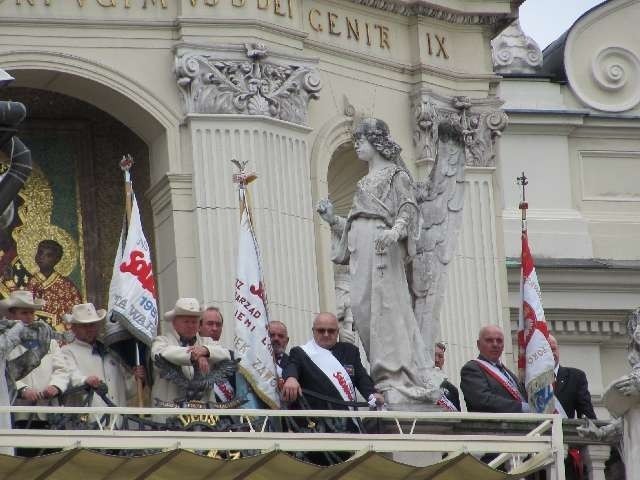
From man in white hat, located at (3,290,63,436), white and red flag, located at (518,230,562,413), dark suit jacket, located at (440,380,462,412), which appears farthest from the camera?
white and red flag, located at (518,230,562,413)

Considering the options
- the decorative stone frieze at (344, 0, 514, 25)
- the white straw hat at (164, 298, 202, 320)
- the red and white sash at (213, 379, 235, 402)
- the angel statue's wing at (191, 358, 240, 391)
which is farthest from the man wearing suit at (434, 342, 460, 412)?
the decorative stone frieze at (344, 0, 514, 25)

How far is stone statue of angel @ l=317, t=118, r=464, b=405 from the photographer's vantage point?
80.2 feet

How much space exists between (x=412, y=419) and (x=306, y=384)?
0.83m

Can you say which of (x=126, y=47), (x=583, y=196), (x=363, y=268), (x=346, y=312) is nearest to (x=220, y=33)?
(x=126, y=47)

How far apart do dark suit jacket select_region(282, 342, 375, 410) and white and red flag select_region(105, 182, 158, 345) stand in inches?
43.0

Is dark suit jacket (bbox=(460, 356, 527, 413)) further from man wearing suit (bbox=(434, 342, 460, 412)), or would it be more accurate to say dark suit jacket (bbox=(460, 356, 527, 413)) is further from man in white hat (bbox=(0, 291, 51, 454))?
man in white hat (bbox=(0, 291, 51, 454))

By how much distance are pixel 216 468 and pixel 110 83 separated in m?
7.40

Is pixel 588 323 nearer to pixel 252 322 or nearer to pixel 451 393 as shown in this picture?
pixel 451 393

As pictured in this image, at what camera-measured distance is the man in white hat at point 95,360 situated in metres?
23.4

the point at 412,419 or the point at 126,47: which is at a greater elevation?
the point at 126,47

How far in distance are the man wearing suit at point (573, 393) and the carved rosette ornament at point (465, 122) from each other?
16.1 ft

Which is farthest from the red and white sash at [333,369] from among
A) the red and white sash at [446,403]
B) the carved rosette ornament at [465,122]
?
the carved rosette ornament at [465,122]

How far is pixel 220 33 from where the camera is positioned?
29.0 metres

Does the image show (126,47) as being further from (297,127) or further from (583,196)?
(583,196)
